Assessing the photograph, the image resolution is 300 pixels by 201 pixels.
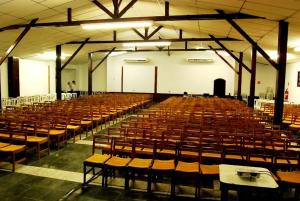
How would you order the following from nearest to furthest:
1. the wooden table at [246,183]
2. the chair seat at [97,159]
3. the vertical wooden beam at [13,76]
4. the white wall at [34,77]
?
the wooden table at [246,183]
the chair seat at [97,159]
the vertical wooden beam at [13,76]
the white wall at [34,77]

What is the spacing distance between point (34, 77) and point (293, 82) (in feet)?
51.7

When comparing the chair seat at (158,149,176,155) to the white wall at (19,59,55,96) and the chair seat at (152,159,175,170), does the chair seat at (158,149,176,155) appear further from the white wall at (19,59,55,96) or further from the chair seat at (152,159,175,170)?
the white wall at (19,59,55,96)

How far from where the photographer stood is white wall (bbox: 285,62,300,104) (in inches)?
550

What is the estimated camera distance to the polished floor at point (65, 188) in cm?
355

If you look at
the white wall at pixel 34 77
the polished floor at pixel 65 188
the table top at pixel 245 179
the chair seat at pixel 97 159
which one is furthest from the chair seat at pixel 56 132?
the white wall at pixel 34 77

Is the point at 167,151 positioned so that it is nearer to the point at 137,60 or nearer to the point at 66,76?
the point at 137,60

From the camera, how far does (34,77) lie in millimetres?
15391

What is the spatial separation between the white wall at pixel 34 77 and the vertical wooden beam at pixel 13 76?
67cm

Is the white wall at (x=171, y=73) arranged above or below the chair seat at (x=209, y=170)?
above

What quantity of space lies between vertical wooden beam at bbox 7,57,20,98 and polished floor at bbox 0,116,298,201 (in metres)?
9.76

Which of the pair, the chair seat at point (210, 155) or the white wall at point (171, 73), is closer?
the chair seat at point (210, 155)

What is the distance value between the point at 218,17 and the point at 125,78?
13800 millimetres

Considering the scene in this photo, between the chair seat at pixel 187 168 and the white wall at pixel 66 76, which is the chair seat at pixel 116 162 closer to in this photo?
the chair seat at pixel 187 168

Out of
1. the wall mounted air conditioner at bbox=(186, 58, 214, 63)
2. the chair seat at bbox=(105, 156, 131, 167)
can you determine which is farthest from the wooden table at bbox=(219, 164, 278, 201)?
the wall mounted air conditioner at bbox=(186, 58, 214, 63)
